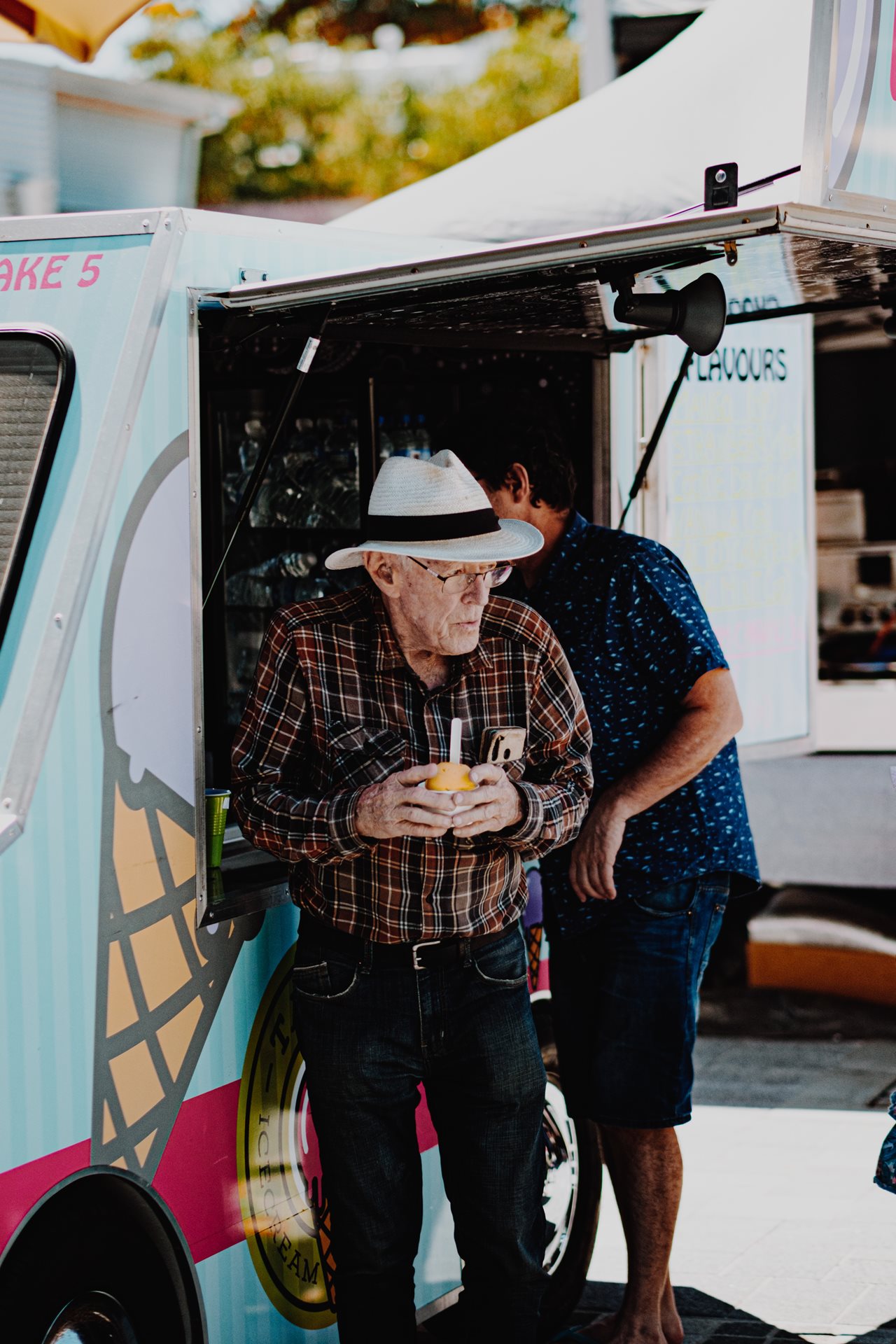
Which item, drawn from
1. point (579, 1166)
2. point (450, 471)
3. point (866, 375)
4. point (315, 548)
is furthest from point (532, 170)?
point (866, 375)

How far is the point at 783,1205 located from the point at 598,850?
200cm

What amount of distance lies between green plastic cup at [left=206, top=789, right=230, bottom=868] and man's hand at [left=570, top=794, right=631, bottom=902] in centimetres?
87

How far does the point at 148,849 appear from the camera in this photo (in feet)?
8.72

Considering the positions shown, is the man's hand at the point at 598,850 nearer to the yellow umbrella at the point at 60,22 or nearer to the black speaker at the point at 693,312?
the black speaker at the point at 693,312

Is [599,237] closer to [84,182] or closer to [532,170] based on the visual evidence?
[532,170]

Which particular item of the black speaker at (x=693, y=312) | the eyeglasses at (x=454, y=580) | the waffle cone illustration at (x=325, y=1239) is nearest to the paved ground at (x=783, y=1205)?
the waffle cone illustration at (x=325, y=1239)

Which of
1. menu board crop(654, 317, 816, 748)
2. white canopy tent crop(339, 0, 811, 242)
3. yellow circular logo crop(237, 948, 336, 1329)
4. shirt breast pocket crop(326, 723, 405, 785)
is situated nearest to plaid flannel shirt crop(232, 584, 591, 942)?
shirt breast pocket crop(326, 723, 405, 785)

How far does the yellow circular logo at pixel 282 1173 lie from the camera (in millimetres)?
2908

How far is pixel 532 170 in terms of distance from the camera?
4484mm

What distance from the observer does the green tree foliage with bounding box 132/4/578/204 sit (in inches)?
700

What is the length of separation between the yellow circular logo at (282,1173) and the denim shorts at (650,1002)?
705mm

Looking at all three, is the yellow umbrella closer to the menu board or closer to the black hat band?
the menu board

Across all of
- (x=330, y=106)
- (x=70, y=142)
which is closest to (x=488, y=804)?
(x=70, y=142)

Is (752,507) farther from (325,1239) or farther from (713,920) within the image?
(325,1239)
